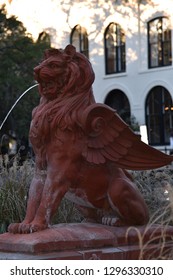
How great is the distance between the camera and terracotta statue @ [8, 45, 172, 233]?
419cm

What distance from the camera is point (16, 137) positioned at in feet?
93.3

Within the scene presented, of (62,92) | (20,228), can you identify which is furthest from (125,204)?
(62,92)

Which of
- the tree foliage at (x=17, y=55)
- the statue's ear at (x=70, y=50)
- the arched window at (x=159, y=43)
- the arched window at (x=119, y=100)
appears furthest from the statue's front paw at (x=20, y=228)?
the arched window at (x=119, y=100)

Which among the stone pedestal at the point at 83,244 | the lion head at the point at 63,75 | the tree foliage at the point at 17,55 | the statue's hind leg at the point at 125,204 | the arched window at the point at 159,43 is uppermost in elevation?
the arched window at the point at 159,43

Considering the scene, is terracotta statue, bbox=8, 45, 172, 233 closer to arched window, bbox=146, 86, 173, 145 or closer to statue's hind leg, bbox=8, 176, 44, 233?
statue's hind leg, bbox=8, 176, 44, 233

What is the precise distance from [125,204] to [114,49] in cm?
3049

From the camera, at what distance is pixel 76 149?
4227 mm

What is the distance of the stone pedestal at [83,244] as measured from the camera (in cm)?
395

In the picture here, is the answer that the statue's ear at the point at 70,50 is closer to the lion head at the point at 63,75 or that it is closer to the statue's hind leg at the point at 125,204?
the lion head at the point at 63,75

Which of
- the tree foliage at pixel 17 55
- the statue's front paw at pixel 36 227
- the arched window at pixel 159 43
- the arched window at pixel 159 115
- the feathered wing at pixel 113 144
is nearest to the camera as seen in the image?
the statue's front paw at pixel 36 227

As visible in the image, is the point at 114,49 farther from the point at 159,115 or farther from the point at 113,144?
the point at 113,144

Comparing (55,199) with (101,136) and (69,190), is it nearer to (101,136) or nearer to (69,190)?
(69,190)

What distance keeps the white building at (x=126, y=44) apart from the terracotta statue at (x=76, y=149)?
2696 centimetres
